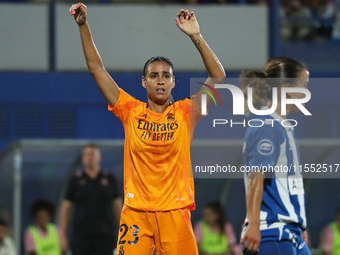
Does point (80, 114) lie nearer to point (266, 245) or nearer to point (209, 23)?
point (209, 23)

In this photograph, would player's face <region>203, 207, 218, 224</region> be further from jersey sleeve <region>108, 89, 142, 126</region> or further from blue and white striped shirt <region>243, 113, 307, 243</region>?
blue and white striped shirt <region>243, 113, 307, 243</region>

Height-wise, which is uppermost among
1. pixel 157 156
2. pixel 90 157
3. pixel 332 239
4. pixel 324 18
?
pixel 324 18

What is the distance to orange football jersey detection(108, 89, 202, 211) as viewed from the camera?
3.27m

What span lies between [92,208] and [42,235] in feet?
6.47

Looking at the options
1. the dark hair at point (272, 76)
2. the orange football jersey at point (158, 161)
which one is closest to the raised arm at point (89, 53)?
the orange football jersey at point (158, 161)

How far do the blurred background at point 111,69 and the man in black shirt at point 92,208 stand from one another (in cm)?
300

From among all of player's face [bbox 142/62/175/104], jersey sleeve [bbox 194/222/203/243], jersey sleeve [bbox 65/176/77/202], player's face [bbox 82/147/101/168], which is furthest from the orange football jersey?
jersey sleeve [bbox 194/222/203/243]

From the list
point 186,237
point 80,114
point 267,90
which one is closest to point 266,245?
point 186,237

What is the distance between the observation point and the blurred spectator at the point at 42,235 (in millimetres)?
7758

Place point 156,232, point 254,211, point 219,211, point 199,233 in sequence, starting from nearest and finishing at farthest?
point 254,211 → point 156,232 → point 219,211 → point 199,233

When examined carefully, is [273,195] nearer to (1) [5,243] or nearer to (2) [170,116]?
(2) [170,116]

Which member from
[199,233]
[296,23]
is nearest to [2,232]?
[199,233]

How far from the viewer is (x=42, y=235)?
7785mm

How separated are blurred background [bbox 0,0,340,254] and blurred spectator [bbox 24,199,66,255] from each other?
1.63m
